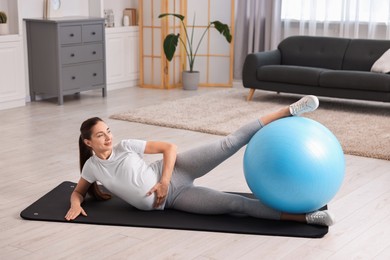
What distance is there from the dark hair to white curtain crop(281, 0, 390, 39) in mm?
4984

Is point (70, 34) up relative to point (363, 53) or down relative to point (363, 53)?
up

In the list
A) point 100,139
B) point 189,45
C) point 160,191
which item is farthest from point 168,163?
point 189,45

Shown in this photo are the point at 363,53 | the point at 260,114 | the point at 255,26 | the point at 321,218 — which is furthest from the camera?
the point at 255,26

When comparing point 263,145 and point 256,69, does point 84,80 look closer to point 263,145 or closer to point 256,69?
point 256,69

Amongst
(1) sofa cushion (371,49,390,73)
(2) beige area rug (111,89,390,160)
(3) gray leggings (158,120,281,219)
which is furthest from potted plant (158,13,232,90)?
(3) gray leggings (158,120,281,219)

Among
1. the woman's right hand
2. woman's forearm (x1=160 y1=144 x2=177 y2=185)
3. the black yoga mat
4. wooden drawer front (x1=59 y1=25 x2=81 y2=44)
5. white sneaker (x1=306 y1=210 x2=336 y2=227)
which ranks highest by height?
wooden drawer front (x1=59 y1=25 x2=81 y2=44)

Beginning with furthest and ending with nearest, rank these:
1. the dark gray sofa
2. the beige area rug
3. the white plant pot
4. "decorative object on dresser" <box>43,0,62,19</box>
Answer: "decorative object on dresser" <box>43,0,62,19</box>
the white plant pot
the dark gray sofa
the beige area rug

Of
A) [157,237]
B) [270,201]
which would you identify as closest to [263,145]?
[270,201]

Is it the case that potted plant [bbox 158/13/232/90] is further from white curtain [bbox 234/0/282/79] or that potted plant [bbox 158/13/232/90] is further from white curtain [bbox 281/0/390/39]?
white curtain [bbox 281/0/390/39]

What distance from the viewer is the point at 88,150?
11.9 feet

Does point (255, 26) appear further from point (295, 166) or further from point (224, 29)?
point (295, 166)

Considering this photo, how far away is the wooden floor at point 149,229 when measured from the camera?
10.2 feet

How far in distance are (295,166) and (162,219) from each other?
79cm

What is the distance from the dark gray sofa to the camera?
6527mm
